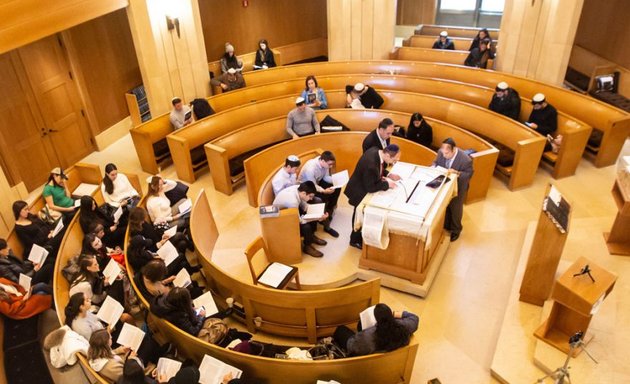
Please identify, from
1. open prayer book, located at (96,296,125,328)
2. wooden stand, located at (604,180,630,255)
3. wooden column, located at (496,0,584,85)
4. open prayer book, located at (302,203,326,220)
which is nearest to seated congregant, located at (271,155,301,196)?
open prayer book, located at (302,203,326,220)

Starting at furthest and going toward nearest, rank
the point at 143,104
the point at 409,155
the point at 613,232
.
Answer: the point at 143,104
the point at 409,155
the point at 613,232

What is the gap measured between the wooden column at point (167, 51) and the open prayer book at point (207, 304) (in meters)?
5.33

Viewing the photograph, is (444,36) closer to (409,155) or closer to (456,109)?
(456,109)

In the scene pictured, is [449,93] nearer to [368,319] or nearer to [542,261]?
[542,261]

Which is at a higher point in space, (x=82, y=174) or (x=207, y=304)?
(x=82, y=174)

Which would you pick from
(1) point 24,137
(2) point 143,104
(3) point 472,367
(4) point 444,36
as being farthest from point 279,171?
(4) point 444,36

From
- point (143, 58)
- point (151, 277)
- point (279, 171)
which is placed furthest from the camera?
point (143, 58)

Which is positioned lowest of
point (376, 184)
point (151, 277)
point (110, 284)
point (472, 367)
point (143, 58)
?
point (472, 367)

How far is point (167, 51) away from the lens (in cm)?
886

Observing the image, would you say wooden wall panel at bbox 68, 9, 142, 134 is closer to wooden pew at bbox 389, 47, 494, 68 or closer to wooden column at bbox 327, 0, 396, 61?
wooden column at bbox 327, 0, 396, 61

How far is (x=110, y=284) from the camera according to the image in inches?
205

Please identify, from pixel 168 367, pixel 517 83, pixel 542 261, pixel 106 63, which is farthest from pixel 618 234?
pixel 106 63

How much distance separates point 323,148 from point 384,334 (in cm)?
410

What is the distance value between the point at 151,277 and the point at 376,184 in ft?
8.60
